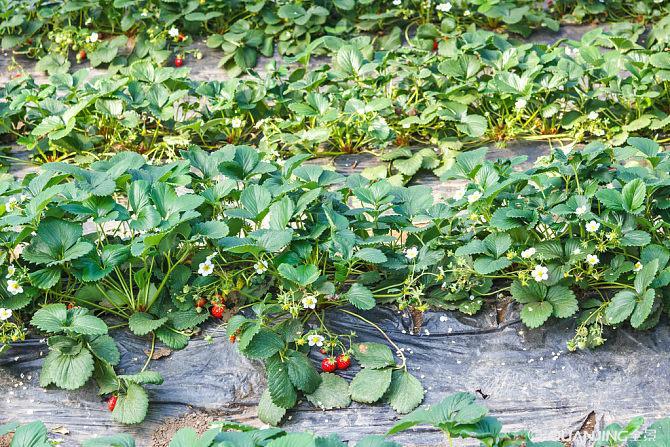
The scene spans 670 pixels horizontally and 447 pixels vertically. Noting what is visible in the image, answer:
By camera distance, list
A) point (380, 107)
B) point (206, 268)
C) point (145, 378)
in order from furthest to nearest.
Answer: point (380, 107), point (206, 268), point (145, 378)

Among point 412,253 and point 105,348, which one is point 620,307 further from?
point 105,348

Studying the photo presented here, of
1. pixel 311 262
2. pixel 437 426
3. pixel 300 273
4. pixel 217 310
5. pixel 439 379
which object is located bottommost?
pixel 439 379

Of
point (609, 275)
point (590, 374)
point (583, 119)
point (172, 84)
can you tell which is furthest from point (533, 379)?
point (172, 84)

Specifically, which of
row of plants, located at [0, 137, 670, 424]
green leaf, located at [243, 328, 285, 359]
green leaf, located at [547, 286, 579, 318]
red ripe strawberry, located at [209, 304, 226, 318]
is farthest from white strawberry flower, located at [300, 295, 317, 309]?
green leaf, located at [547, 286, 579, 318]

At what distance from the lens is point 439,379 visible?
10.6 ft

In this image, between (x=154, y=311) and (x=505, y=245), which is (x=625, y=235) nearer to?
(x=505, y=245)

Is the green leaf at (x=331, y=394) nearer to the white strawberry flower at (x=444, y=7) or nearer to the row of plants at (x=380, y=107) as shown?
the row of plants at (x=380, y=107)

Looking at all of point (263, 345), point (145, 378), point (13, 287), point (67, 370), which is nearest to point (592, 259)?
point (263, 345)

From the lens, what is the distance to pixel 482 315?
3.44 metres

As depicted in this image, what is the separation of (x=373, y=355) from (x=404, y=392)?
0.19m

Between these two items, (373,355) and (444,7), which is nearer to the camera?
(373,355)

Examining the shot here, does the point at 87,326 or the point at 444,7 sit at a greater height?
the point at 87,326

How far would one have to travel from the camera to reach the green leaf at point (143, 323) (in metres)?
3.31

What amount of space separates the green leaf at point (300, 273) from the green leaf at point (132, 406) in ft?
2.16
